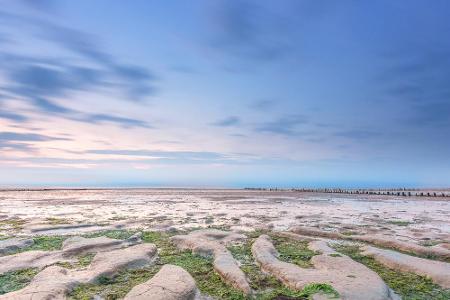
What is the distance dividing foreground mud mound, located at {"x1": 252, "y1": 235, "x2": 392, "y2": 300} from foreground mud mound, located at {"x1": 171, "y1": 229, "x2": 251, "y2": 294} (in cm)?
107

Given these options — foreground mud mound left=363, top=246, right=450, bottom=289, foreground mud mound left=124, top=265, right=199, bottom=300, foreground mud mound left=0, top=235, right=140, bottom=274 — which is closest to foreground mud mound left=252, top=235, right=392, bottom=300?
foreground mud mound left=363, top=246, right=450, bottom=289

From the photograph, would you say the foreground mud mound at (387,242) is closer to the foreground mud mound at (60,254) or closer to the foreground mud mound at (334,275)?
the foreground mud mound at (334,275)

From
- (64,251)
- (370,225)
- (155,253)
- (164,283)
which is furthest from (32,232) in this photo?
(370,225)

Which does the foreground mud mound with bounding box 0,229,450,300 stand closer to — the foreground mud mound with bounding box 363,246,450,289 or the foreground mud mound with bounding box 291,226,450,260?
the foreground mud mound with bounding box 363,246,450,289

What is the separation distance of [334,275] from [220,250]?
4.48 m

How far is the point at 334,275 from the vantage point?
9625mm

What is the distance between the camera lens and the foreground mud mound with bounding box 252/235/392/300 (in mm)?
8365

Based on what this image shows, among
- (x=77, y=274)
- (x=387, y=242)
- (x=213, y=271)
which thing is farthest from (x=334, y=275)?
(x=77, y=274)

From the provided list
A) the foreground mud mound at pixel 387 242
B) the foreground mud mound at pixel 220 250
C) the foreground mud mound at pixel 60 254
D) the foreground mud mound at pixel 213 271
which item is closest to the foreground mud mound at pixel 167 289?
the foreground mud mound at pixel 213 271

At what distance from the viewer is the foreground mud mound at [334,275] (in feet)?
27.4

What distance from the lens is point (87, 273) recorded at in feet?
33.0

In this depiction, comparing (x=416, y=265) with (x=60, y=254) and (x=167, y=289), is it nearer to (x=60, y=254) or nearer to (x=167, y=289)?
(x=167, y=289)

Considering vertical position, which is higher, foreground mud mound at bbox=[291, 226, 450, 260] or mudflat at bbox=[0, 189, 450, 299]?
foreground mud mound at bbox=[291, 226, 450, 260]

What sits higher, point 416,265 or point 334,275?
point 416,265
